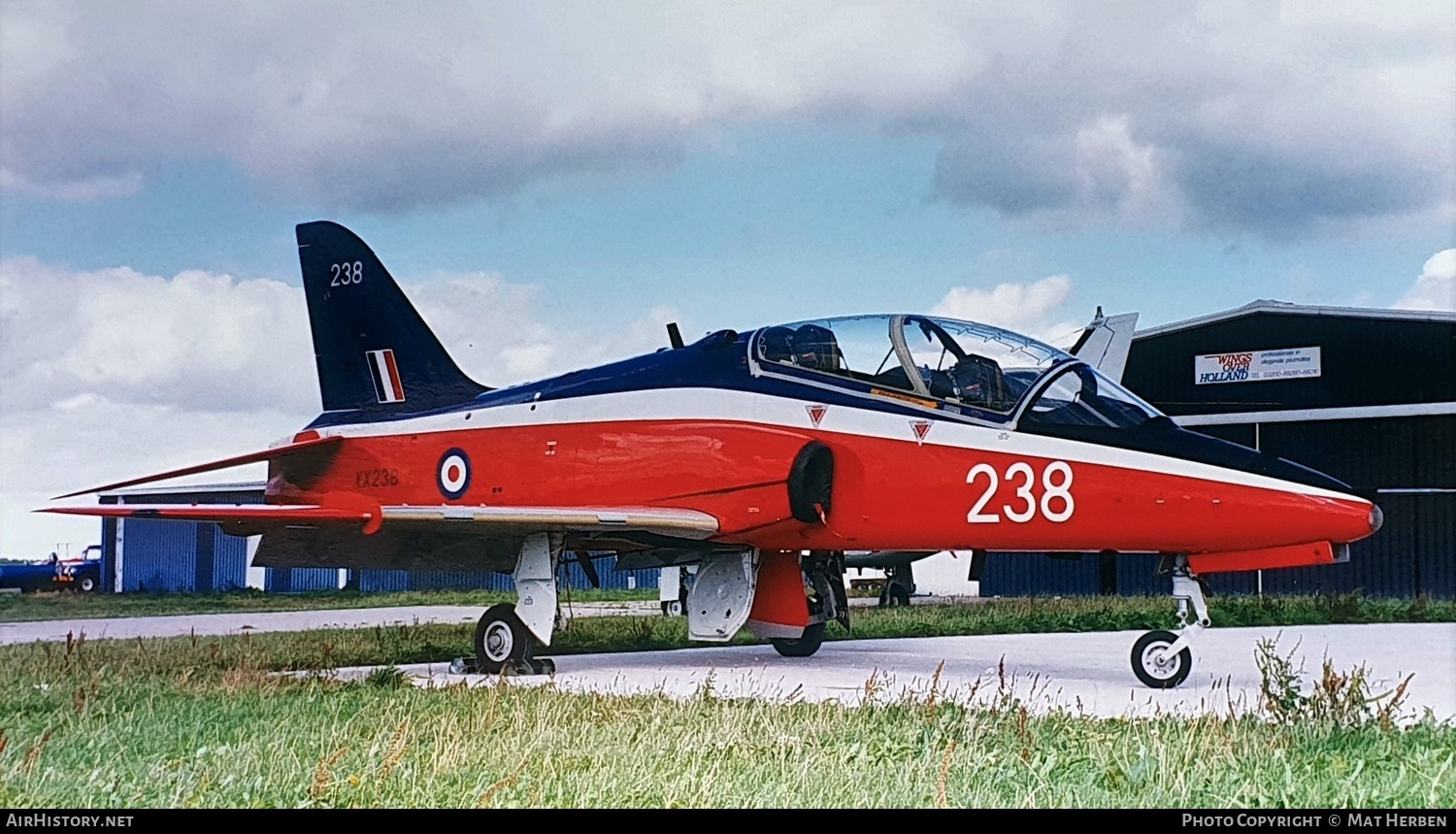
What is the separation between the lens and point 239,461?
9.85 meters

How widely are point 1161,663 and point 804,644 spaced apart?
10.5 ft

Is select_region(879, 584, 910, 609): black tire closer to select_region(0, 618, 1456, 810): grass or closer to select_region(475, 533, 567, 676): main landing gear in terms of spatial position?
select_region(475, 533, 567, 676): main landing gear

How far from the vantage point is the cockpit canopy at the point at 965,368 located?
7.82 meters

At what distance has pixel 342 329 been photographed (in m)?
11.2

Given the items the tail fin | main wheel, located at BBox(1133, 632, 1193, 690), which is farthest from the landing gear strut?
the tail fin

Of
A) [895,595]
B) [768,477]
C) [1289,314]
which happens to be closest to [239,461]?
[768,477]

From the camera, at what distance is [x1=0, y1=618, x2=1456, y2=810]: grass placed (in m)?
4.23

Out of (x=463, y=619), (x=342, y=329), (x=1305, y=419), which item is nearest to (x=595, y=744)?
(x=342, y=329)

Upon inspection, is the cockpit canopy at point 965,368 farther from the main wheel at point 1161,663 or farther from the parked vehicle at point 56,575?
the parked vehicle at point 56,575

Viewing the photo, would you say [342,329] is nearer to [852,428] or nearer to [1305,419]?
[852,428]

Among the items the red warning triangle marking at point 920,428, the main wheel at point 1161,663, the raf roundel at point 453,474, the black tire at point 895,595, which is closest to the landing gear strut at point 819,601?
the red warning triangle marking at point 920,428

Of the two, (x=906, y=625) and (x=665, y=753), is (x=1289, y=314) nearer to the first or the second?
(x=906, y=625)

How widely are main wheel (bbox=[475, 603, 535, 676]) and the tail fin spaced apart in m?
2.18
